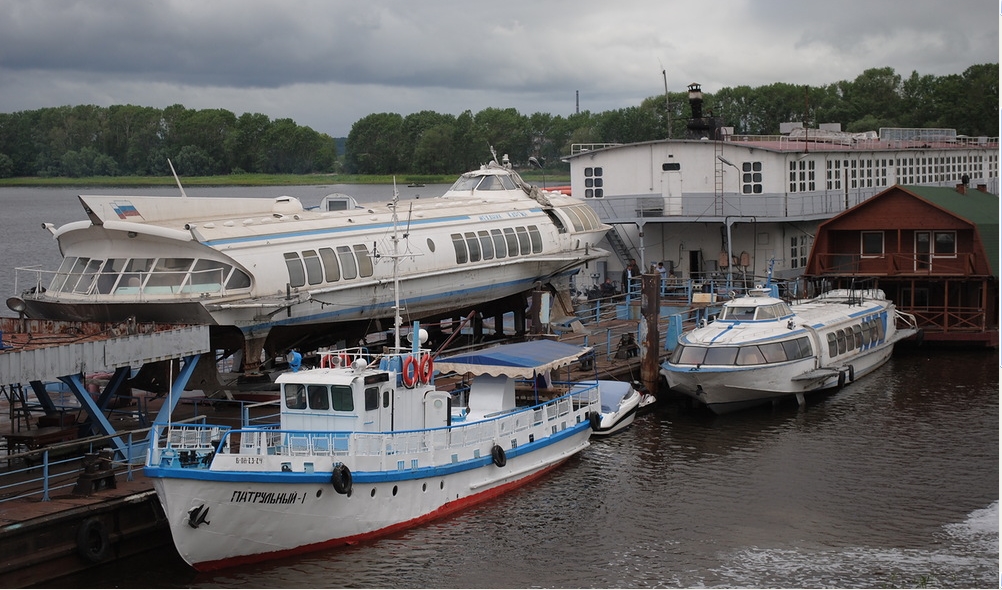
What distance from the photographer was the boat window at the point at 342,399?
2433 cm

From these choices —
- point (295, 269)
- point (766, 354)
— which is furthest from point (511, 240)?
point (295, 269)

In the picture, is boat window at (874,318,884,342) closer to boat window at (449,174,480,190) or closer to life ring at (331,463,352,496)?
boat window at (449,174,480,190)

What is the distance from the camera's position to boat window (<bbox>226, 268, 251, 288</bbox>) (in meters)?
30.2

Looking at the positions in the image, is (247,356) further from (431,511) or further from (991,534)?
(991,534)

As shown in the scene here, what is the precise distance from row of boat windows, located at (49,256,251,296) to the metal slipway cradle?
2.76 meters

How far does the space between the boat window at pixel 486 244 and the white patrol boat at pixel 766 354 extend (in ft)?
20.4

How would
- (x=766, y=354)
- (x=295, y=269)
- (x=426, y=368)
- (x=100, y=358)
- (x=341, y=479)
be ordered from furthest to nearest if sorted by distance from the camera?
(x=766, y=354) → (x=295, y=269) → (x=426, y=368) → (x=100, y=358) → (x=341, y=479)

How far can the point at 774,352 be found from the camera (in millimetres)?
35156

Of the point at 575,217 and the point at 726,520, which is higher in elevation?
the point at 575,217

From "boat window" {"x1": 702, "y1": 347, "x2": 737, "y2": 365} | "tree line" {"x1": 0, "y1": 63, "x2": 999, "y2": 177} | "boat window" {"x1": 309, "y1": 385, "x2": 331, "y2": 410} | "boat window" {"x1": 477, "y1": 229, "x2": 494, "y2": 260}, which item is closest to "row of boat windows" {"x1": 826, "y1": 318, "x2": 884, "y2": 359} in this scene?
"boat window" {"x1": 702, "y1": 347, "x2": 737, "y2": 365}

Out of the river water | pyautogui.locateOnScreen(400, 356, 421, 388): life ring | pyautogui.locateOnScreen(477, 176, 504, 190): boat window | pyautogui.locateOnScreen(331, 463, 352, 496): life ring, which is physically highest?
pyautogui.locateOnScreen(477, 176, 504, 190): boat window

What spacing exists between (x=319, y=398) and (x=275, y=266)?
7542 millimetres

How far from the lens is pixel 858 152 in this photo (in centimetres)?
5691

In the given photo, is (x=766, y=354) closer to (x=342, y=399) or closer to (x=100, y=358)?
(x=342, y=399)
